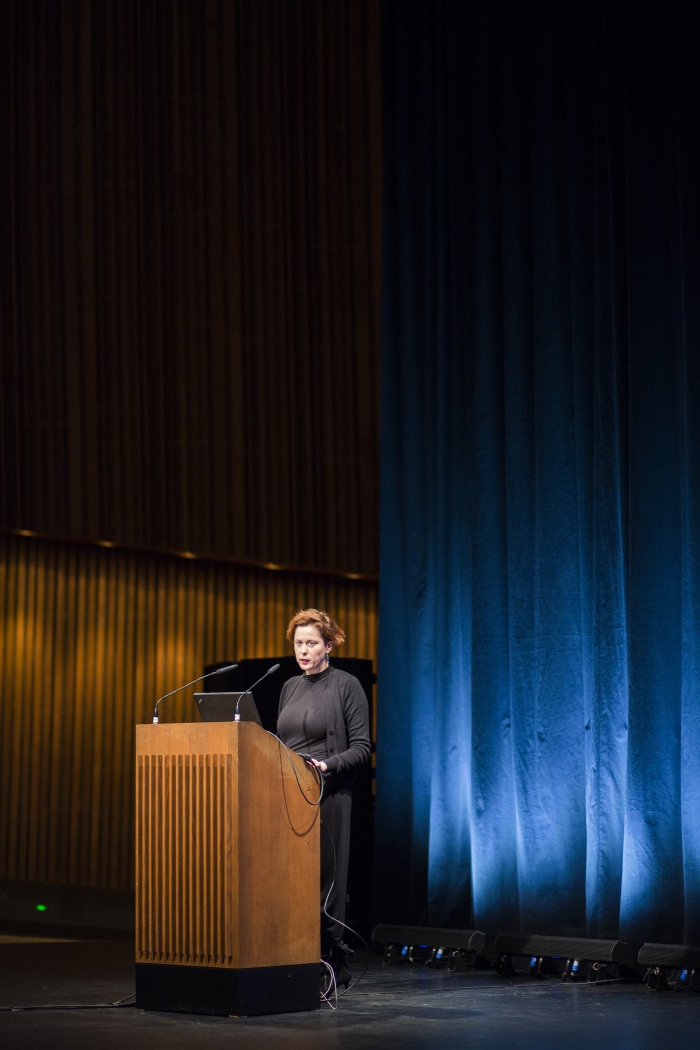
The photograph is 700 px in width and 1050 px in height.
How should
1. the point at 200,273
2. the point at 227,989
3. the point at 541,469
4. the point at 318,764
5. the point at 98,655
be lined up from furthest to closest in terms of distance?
the point at 98,655 → the point at 200,273 → the point at 541,469 → the point at 318,764 → the point at 227,989

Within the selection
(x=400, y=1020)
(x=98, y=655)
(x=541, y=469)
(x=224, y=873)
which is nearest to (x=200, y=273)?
(x=98, y=655)

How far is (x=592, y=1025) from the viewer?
3.78 m

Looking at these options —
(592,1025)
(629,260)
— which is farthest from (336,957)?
(629,260)

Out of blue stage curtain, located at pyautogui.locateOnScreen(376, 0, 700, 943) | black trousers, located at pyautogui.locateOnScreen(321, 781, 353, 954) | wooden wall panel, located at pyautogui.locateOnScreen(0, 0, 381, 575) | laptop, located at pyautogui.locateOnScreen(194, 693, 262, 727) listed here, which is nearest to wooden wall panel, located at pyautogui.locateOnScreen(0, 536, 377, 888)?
wooden wall panel, located at pyautogui.locateOnScreen(0, 0, 381, 575)

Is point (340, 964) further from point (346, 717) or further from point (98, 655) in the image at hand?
point (98, 655)

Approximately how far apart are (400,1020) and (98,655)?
4.65m

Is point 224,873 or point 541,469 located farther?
point 541,469

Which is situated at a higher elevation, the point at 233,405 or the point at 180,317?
the point at 180,317

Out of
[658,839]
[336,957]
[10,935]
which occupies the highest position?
[658,839]

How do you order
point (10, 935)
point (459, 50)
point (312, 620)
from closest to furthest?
1. point (312, 620)
2. point (459, 50)
3. point (10, 935)

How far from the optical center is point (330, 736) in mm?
4410

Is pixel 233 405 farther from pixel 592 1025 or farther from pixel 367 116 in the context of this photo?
pixel 592 1025

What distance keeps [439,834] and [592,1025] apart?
2151mm

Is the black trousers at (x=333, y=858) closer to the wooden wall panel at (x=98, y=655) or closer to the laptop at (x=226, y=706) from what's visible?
the laptop at (x=226, y=706)
